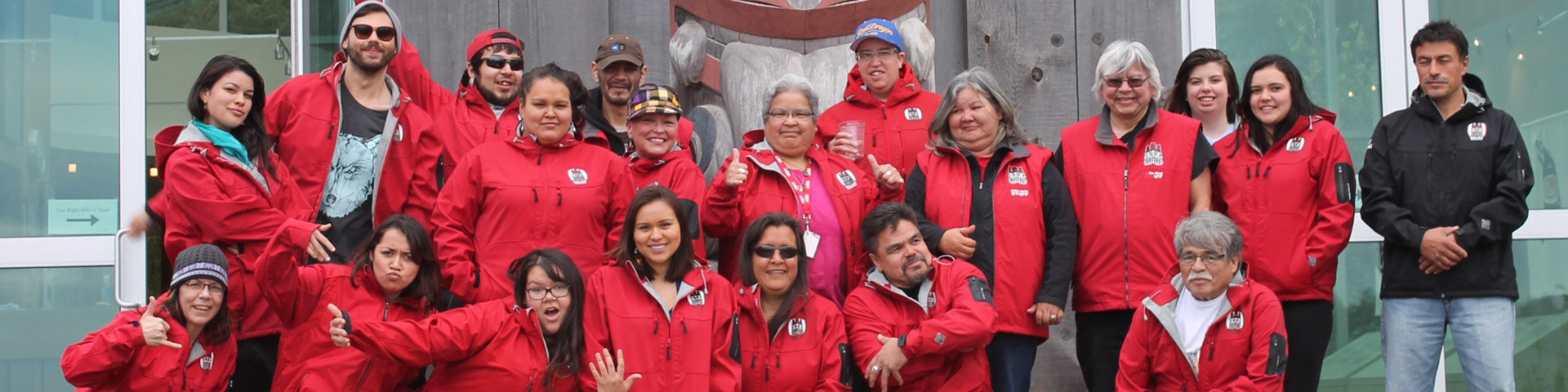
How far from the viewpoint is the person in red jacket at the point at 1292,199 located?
4891 mm

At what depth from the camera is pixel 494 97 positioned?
5.44 m

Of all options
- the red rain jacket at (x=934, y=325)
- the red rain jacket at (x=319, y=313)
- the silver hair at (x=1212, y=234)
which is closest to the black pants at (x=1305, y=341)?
the silver hair at (x=1212, y=234)

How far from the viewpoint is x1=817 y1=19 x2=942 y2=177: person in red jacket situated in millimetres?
5465

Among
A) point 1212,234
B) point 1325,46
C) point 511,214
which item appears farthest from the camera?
point 1325,46

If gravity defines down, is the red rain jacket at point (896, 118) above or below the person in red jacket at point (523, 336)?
above

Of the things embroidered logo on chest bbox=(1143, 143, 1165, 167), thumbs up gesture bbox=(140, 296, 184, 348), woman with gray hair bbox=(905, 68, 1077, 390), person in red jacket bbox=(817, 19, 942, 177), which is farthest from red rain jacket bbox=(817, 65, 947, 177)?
thumbs up gesture bbox=(140, 296, 184, 348)

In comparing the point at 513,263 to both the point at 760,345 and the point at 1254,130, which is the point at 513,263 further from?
the point at 1254,130

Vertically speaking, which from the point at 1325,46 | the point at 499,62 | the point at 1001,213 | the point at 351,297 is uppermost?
the point at 1325,46

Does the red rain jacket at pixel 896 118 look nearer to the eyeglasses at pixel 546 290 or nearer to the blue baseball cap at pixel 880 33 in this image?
the blue baseball cap at pixel 880 33

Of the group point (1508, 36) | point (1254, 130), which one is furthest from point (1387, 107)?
point (1254, 130)

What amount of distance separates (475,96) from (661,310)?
49.6 inches

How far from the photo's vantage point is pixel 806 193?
509cm

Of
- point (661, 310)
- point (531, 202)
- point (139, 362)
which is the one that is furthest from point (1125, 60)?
point (139, 362)

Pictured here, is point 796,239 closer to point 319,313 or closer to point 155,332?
point 319,313
